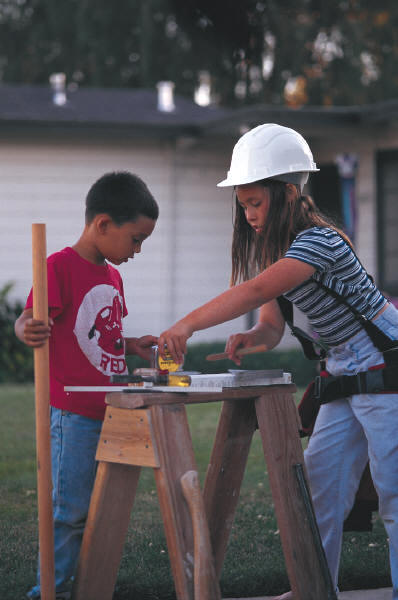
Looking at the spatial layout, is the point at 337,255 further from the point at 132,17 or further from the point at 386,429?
the point at 132,17

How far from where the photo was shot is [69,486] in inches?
144

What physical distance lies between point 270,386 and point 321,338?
1.23ft

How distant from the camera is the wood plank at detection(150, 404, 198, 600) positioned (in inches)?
122

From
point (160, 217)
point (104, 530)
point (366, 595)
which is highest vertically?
point (160, 217)

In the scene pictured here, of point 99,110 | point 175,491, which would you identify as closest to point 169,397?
point 175,491

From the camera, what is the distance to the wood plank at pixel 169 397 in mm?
3191

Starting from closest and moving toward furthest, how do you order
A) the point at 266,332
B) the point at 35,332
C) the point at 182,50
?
1. the point at 35,332
2. the point at 266,332
3. the point at 182,50

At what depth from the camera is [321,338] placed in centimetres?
385

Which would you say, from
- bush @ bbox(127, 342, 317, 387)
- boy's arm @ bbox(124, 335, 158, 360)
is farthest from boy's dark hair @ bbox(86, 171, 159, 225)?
bush @ bbox(127, 342, 317, 387)

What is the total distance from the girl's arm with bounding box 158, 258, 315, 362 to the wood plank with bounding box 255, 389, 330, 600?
402 millimetres

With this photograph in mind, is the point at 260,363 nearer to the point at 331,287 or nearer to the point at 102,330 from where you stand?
the point at 102,330

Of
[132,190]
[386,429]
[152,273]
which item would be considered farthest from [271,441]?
[152,273]

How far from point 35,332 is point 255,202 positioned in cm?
97

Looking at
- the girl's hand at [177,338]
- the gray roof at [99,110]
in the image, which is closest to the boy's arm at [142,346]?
the girl's hand at [177,338]
